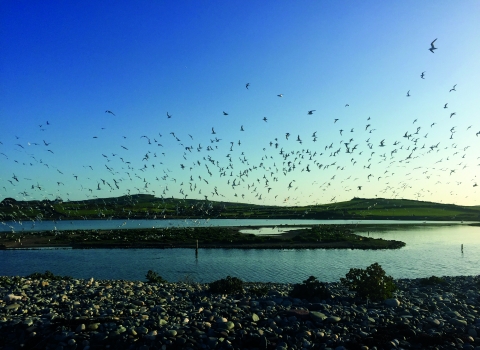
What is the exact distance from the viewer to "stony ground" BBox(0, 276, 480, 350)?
1277cm

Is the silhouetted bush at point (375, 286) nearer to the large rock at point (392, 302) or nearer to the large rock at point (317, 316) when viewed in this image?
the large rock at point (392, 302)

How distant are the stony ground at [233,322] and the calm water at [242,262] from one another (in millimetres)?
17986

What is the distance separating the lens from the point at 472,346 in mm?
12664

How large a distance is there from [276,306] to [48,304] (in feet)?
33.2

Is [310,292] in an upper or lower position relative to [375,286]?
lower

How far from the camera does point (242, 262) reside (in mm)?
54594

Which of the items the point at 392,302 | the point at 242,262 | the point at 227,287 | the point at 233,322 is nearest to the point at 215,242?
the point at 242,262

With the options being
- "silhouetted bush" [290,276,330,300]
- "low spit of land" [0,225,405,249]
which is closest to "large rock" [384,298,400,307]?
"silhouetted bush" [290,276,330,300]

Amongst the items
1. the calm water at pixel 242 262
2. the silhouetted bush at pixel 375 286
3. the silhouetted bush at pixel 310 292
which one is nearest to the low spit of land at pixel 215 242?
the calm water at pixel 242 262

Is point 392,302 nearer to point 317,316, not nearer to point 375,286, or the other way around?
point 375,286

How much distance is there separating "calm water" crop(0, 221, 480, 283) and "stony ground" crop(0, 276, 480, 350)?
1799 centimetres

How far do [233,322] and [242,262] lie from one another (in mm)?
41167

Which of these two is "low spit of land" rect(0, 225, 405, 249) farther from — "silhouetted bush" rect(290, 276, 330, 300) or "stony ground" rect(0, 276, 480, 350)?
"stony ground" rect(0, 276, 480, 350)

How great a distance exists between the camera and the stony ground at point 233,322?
12.8m
